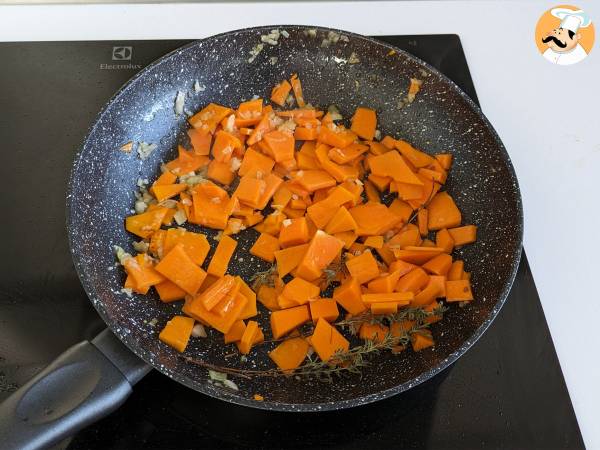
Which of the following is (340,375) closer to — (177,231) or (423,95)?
(177,231)

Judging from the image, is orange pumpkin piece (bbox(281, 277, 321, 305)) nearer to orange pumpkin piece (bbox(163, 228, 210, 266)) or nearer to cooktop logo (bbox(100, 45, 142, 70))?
orange pumpkin piece (bbox(163, 228, 210, 266))

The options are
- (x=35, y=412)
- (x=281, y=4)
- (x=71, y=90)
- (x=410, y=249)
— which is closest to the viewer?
(x=35, y=412)

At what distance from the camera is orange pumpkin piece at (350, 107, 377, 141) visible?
5.41ft

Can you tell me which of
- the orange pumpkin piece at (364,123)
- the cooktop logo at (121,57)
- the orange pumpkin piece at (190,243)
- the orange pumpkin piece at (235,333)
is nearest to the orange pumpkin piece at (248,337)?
the orange pumpkin piece at (235,333)

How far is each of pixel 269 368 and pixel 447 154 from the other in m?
0.78

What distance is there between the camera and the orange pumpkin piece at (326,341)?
1.30 metres

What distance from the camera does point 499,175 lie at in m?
1.46

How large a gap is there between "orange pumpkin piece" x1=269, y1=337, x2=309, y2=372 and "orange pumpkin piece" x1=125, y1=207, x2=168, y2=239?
17.9 inches

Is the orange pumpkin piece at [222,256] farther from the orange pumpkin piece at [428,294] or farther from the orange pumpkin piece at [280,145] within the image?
the orange pumpkin piece at [428,294]

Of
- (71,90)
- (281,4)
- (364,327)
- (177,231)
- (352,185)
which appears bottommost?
(364,327)

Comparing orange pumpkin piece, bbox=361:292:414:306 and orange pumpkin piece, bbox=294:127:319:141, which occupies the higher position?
orange pumpkin piece, bbox=294:127:319:141

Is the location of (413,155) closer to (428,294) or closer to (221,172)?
(428,294)

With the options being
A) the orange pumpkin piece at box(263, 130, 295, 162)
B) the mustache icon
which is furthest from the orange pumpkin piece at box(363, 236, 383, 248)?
the mustache icon

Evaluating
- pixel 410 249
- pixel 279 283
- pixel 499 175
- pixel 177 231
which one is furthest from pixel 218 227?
pixel 499 175
